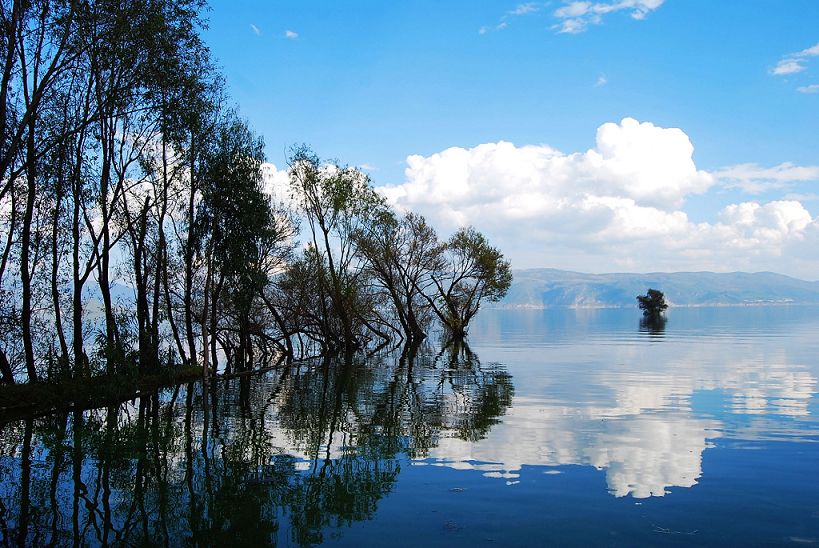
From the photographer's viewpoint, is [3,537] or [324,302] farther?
[324,302]

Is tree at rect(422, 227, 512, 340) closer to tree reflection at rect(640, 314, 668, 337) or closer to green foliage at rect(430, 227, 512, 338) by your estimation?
green foliage at rect(430, 227, 512, 338)

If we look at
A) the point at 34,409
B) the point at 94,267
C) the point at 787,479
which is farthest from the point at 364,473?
the point at 94,267

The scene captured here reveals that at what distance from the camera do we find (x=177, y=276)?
41.5 metres

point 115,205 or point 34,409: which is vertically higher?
point 115,205

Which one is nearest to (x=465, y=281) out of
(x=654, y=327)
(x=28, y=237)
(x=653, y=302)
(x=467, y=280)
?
(x=467, y=280)

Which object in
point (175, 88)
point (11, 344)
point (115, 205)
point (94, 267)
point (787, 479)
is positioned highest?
point (175, 88)

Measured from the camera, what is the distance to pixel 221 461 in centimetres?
1452

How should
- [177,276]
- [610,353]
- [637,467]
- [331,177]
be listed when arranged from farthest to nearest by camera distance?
[331,177], [610,353], [177,276], [637,467]

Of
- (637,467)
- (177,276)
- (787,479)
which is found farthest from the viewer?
(177,276)

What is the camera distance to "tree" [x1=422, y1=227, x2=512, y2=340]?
241 ft

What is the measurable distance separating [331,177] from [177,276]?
16.0 meters

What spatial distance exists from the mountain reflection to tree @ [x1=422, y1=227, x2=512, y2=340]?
149ft

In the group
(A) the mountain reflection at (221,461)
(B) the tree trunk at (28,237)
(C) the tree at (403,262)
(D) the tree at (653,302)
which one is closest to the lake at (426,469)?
(A) the mountain reflection at (221,461)

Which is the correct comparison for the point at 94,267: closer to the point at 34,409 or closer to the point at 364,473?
the point at 34,409
